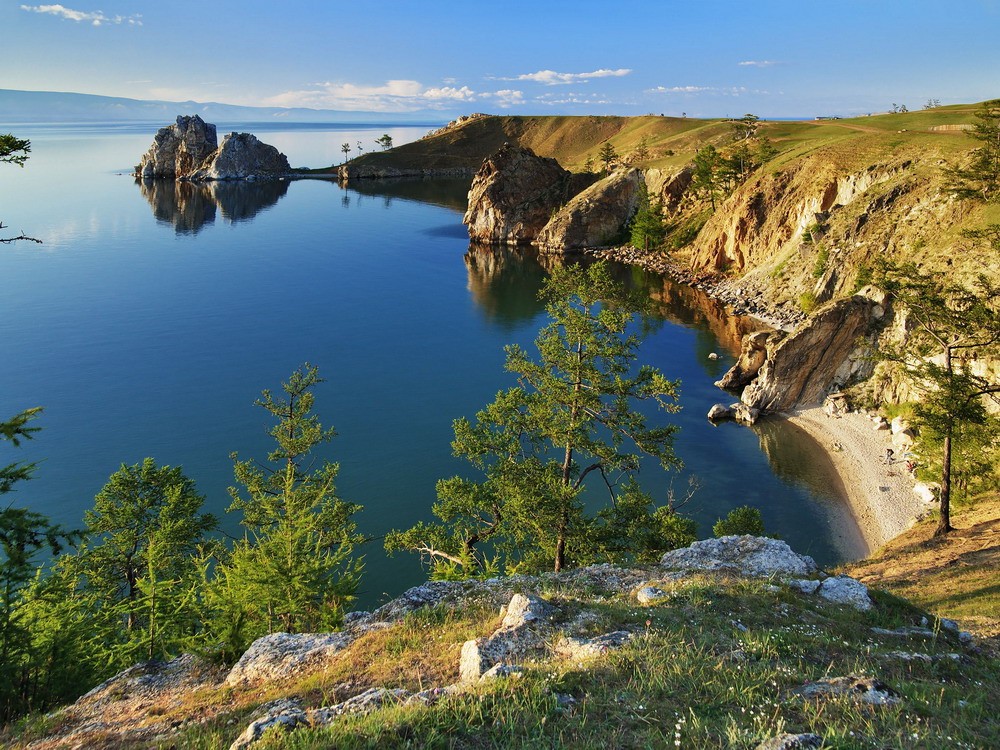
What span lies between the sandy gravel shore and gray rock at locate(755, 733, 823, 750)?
32.0m

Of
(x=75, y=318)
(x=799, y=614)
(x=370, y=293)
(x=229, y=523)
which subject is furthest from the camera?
(x=370, y=293)

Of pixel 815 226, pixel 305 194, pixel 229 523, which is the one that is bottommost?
pixel 229 523

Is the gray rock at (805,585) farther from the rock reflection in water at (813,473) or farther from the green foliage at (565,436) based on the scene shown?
the rock reflection in water at (813,473)

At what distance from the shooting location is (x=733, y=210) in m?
93.3

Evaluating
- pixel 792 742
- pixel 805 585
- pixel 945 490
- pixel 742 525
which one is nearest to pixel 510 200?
pixel 742 525

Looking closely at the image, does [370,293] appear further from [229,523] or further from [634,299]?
[634,299]

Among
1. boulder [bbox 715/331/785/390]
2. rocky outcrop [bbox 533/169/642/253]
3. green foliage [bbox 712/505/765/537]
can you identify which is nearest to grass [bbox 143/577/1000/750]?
green foliage [bbox 712/505/765/537]

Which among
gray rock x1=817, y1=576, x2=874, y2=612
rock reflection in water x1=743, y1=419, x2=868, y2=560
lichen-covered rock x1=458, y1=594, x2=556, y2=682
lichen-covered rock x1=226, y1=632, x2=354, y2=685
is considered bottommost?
rock reflection in water x1=743, y1=419, x2=868, y2=560

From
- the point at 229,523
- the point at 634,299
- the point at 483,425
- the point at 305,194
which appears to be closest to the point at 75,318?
the point at 229,523

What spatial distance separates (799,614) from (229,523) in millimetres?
34716

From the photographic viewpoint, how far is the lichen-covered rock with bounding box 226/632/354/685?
43.3ft

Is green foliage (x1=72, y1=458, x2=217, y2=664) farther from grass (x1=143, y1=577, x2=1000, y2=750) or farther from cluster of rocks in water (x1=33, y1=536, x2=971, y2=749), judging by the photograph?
grass (x1=143, y1=577, x2=1000, y2=750)

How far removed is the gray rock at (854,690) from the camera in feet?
31.7

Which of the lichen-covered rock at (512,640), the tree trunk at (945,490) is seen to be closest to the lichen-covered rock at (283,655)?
the lichen-covered rock at (512,640)
